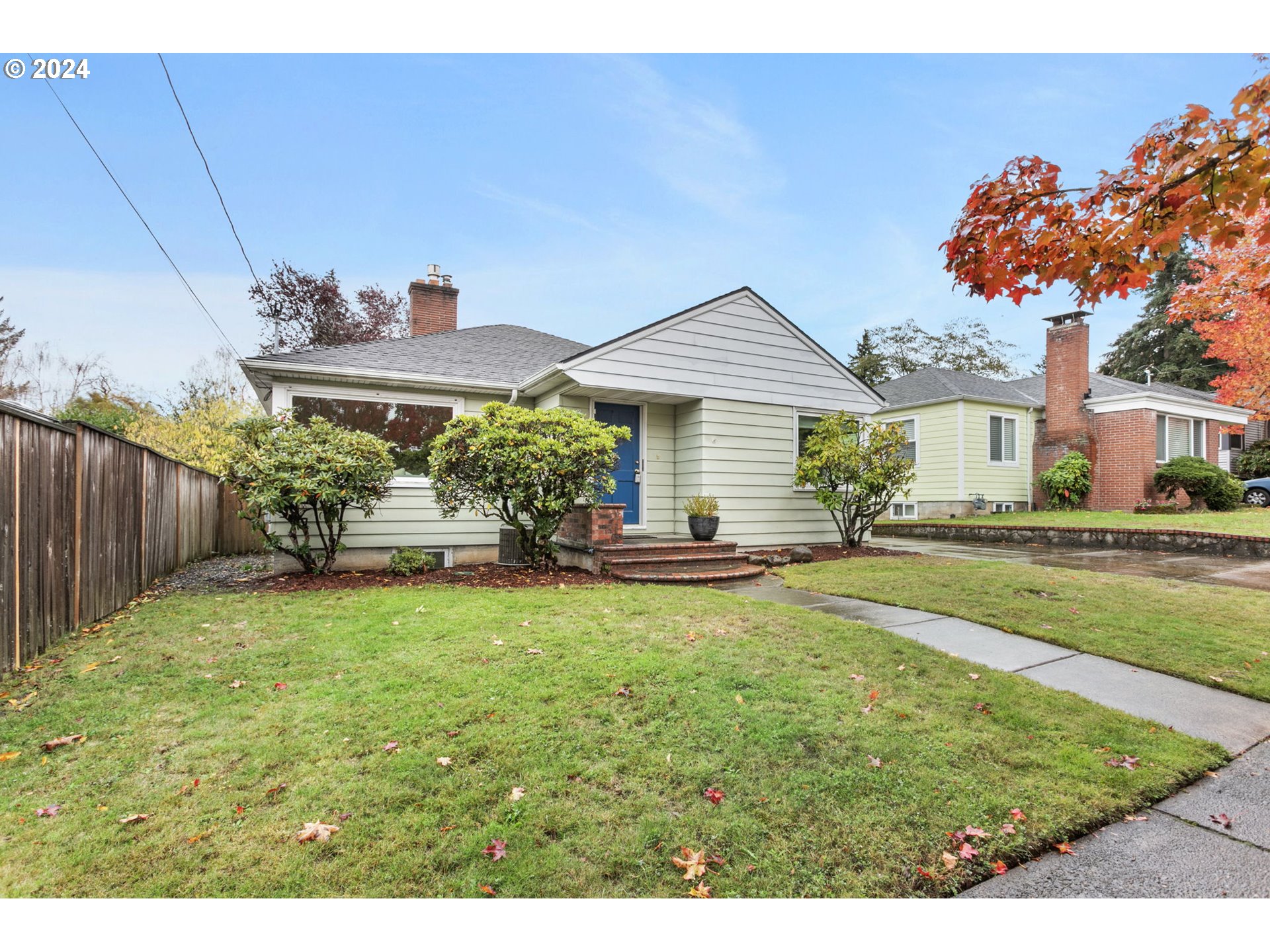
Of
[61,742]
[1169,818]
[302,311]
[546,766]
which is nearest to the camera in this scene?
[1169,818]

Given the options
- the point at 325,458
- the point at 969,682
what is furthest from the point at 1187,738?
the point at 325,458

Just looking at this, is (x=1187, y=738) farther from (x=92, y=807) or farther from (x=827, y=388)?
(x=827, y=388)

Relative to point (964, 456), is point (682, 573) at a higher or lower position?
lower

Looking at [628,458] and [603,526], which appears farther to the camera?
[628,458]

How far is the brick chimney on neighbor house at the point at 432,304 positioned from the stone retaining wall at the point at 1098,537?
11492mm

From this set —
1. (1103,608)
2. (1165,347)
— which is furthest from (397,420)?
(1165,347)

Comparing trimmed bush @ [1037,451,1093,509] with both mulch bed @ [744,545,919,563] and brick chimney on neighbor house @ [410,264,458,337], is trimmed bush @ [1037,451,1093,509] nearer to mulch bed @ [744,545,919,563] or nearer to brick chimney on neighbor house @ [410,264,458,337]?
mulch bed @ [744,545,919,563]

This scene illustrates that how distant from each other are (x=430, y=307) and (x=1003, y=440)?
1619cm

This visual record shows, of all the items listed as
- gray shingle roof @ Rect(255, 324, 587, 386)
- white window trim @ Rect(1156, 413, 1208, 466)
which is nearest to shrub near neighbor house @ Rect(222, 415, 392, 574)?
gray shingle roof @ Rect(255, 324, 587, 386)

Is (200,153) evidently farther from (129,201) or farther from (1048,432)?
(1048,432)

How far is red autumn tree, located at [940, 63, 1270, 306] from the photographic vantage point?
120 inches

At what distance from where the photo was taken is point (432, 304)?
42.7 ft

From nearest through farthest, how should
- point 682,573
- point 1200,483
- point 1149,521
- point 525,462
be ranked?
1. point 525,462
2. point 682,573
3. point 1149,521
4. point 1200,483
